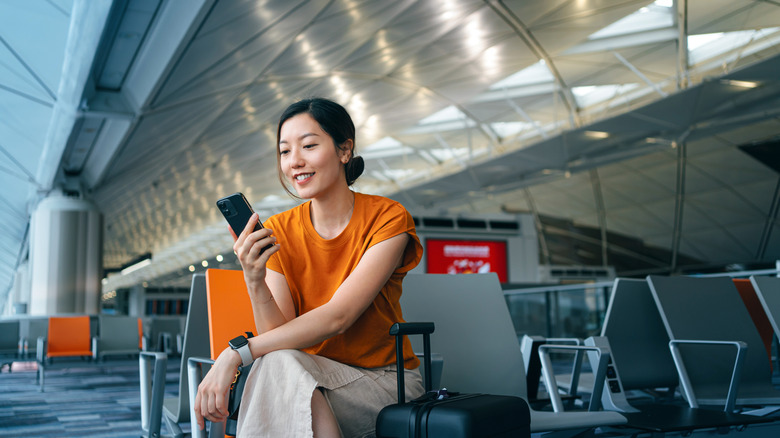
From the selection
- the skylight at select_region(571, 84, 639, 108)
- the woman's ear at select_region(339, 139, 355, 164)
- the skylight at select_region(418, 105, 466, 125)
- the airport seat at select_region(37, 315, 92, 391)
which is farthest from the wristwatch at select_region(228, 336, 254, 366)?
the skylight at select_region(418, 105, 466, 125)

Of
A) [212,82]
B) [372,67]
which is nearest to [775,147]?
[372,67]

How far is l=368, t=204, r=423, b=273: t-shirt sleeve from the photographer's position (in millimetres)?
2068

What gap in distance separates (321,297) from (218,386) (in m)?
0.53

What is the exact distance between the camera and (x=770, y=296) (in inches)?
185

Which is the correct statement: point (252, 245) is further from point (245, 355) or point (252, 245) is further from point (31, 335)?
point (31, 335)

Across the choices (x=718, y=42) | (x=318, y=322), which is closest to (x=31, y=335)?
(x=318, y=322)

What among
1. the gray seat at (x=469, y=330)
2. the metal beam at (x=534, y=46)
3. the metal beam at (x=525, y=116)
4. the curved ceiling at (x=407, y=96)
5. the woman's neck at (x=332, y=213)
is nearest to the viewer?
the woman's neck at (x=332, y=213)

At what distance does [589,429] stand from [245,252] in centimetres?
199

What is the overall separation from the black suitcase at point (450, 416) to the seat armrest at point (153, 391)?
5.52 feet

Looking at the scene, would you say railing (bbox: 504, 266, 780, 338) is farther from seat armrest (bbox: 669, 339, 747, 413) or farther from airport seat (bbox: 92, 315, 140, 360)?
airport seat (bbox: 92, 315, 140, 360)

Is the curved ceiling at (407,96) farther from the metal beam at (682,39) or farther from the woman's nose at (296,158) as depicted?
the woman's nose at (296,158)

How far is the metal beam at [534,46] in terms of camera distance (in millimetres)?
16936

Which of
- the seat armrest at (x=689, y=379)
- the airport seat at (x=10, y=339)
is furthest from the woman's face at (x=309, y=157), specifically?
the airport seat at (x=10, y=339)

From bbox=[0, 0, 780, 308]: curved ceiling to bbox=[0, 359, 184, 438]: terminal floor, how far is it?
4.55 m
